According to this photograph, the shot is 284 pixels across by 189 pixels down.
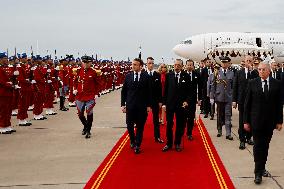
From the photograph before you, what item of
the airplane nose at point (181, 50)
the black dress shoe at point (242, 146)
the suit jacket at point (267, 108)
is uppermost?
the airplane nose at point (181, 50)

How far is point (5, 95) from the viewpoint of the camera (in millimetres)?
10398

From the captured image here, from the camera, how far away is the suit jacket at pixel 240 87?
8.69 m

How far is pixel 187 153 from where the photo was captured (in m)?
8.26

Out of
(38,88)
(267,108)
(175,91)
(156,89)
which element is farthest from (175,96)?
(38,88)

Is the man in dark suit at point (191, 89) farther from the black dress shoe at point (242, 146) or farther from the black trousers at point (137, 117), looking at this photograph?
the black dress shoe at point (242, 146)

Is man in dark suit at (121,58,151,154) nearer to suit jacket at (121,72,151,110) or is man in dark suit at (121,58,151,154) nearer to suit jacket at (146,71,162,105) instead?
suit jacket at (121,72,151,110)

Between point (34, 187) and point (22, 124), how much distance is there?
20.8 feet

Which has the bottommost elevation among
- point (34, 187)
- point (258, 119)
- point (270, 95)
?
point (34, 187)

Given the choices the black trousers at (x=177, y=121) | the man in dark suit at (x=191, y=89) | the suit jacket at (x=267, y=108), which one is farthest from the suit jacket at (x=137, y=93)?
the suit jacket at (x=267, y=108)

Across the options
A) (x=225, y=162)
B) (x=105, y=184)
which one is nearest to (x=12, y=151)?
(x=105, y=184)

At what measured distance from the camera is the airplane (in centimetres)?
3928

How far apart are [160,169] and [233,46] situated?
34.3 meters

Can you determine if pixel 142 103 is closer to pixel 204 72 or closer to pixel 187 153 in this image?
pixel 187 153

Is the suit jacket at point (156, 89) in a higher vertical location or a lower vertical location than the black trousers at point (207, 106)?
higher
